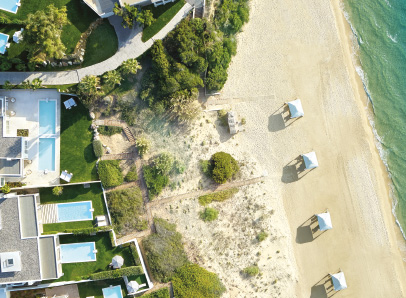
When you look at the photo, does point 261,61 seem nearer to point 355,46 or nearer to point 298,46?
point 298,46

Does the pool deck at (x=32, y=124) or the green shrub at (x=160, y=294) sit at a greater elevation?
the pool deck at (x=32, y=124)

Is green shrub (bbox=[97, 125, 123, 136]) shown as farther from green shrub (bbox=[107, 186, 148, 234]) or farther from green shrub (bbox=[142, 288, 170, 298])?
green shrub (bbox=[142, 288, 170, 298])

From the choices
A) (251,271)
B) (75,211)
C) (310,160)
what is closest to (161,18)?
(310,160)

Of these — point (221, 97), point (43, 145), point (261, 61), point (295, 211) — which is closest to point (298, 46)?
point (261, 61)

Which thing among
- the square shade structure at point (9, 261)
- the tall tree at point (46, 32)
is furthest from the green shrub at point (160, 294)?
the tall tree at point (46, 32)

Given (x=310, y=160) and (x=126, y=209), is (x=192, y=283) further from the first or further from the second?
(x=310, y=160)

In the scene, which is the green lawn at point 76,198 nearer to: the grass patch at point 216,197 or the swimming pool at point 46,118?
the swimming pool at point 46,118
